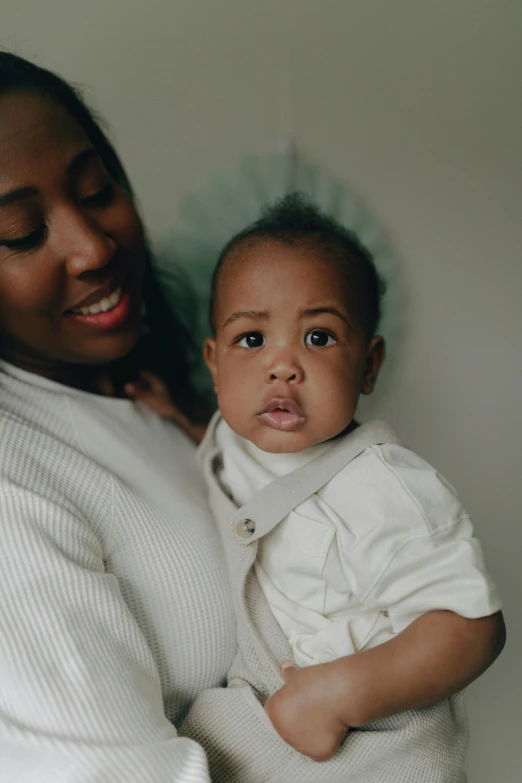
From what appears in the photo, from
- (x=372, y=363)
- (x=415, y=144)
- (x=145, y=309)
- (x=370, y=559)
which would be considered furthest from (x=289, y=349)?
(x=415, y=144)

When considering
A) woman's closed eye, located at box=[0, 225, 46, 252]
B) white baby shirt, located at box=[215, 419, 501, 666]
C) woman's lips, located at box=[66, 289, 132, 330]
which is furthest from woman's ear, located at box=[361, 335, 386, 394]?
woman's closed eye, located at box=[0, 225, 46, 252]

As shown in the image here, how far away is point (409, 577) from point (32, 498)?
0.42 meters

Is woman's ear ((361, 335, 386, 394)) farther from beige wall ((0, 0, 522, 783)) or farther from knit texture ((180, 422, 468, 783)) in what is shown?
beige wall ((0, 0, 522, 783))

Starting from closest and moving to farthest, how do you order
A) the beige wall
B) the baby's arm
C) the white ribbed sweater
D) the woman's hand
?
the white ribbed sweater
the baby's arm
the woman's hand
the beige wall

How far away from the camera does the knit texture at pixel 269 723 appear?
2.75 feet

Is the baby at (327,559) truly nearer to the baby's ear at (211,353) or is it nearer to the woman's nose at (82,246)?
the baby's ear at (211,353)

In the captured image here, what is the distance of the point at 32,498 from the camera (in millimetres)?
767

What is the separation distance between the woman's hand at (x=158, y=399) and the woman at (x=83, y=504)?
24 mm

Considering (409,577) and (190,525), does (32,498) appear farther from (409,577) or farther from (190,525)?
(409,577)

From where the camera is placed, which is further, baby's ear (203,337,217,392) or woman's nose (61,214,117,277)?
baby's ear (203,337,217,392)

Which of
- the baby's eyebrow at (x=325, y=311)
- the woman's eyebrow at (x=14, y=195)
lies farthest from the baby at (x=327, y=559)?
the woman's eyebrow at (x=14, y=195)

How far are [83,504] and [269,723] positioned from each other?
0.33 meters

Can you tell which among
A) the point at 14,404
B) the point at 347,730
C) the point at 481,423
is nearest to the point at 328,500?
the point at 347,730

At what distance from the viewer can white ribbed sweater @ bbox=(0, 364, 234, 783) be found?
2.24 ft
